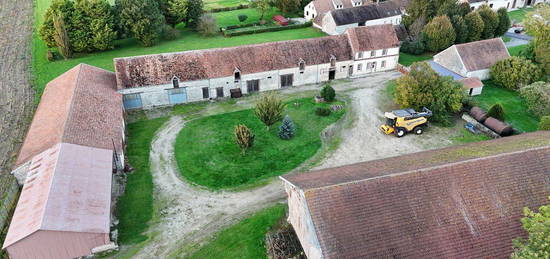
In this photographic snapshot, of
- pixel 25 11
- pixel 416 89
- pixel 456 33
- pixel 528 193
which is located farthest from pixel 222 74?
pixel 25 11

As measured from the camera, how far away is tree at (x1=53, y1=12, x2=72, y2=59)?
56181 millimetres

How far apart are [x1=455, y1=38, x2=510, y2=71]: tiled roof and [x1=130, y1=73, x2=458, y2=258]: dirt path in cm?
1504

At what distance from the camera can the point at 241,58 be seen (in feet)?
159

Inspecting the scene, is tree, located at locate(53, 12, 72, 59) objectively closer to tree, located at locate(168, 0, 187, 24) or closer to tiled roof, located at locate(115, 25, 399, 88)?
tree, located at locate(168, 0, 187, 24)

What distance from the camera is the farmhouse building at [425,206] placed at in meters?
22.0

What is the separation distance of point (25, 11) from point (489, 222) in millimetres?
93042

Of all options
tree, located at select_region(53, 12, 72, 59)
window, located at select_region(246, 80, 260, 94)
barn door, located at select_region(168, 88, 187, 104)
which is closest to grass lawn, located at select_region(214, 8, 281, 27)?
tree, located at select_region(53, 12, 72, 59)

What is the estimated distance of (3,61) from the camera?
58531 mm

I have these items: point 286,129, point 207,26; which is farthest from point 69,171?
point 207,26

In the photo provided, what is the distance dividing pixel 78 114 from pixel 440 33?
5159 centimetres

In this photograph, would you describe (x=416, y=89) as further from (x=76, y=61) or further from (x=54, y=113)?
(x=76, y=61)

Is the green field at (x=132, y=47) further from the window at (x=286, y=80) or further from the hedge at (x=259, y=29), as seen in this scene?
the window at (x=286, y=80)

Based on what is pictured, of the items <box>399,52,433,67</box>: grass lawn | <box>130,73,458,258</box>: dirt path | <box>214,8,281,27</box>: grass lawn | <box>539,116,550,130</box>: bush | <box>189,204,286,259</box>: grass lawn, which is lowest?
<box>189,204,286,259</box>: grass lawn

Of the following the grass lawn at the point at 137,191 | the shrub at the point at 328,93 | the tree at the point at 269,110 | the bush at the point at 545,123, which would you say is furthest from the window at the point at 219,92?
the bush at the point at 545,123
